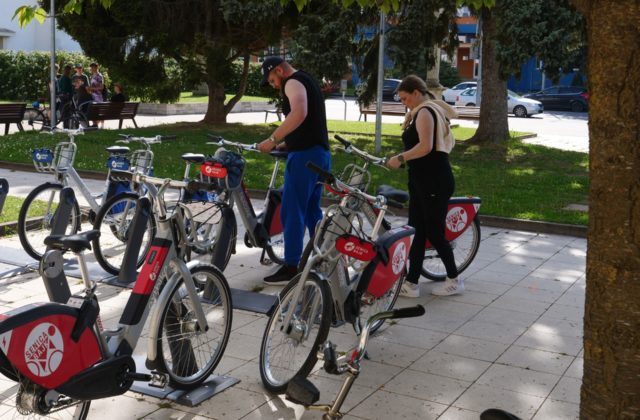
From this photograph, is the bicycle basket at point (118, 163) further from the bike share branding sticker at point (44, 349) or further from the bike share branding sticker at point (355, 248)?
the bike share branding sticker at point (44, 349)

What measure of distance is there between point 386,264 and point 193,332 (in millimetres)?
1418

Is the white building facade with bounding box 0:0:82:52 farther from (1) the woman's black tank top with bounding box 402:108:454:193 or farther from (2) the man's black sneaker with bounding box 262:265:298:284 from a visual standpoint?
(1) the woman's black tank top with bounding box 402:108:454:193

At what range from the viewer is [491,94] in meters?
19.4

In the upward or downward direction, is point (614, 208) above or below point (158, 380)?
above

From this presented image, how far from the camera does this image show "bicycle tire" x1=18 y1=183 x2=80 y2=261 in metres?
8.06

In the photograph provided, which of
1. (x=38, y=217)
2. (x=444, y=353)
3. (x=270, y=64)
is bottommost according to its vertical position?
(x=444, y=353)

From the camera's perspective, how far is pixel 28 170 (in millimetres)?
14539

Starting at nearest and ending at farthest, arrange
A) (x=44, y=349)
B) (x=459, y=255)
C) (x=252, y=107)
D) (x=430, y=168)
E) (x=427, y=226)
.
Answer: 1. (x=44, y=349)
2. (x=430, y=168)
3. (x=427, y=226)
4. (x=459, y=255)
5. (x=252, y=107)

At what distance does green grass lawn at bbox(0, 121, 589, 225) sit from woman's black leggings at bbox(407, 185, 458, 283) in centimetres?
311

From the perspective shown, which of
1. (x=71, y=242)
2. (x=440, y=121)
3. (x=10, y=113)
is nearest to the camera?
(x=71, y=242)

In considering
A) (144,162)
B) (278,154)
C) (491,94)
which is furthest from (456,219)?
(491,94)

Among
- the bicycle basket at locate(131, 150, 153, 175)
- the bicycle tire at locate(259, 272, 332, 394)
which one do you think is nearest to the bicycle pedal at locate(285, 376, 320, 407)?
the bicycle tire at locate(259, 272, 332, 394)

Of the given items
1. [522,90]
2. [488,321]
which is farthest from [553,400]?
[522,90]

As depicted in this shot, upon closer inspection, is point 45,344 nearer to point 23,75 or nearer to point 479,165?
point 479,165
